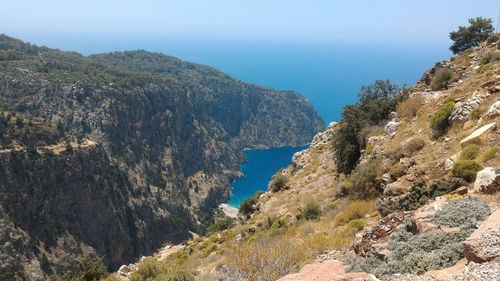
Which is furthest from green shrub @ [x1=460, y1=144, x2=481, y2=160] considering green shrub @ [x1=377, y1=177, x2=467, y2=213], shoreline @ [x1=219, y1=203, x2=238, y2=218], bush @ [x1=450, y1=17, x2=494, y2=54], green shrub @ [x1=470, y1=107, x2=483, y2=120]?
shoreline @ [x1=219, y1=203, x2=238, y2=218]

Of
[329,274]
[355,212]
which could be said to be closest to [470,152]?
[355,212]

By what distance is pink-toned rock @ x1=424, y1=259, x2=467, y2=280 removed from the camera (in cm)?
716

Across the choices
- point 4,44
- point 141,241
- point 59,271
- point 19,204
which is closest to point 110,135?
point 141,241

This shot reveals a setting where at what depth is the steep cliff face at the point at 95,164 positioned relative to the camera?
69.2m

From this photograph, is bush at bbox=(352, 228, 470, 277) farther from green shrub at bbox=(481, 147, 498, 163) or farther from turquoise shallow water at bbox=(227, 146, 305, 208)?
turquoise shallow water at bbox=(227, 146, 305, 208)

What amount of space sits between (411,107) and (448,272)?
65.6 ft

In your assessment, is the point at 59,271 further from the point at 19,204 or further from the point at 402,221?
the point at 402,221

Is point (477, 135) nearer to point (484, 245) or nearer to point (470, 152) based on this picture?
point (470, 152)

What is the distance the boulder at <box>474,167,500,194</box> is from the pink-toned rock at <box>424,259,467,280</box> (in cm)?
407

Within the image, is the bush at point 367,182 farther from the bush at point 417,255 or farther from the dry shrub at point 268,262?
the bush at point 417,255

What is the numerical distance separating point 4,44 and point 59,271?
115657mm

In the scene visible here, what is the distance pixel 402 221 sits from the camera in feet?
34.5

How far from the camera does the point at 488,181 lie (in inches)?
441

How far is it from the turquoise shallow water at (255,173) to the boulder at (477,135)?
12083cm
